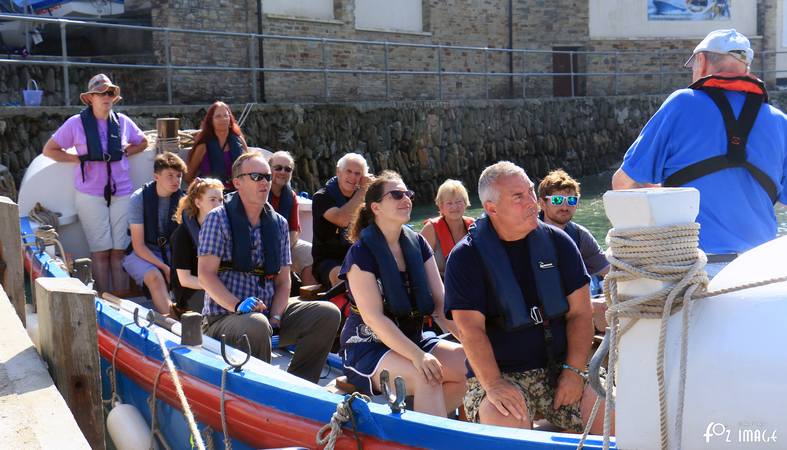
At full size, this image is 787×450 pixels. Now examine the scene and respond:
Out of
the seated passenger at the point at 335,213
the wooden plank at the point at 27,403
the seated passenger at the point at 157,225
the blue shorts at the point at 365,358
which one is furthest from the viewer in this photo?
the seated passenger at the point at 157,225

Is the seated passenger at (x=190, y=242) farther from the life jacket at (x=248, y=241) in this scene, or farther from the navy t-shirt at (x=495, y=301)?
the navy t-shirt at (x=495, y=301)

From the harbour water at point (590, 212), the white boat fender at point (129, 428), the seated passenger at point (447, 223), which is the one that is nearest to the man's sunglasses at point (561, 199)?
the seated passenger at point (447, 223)

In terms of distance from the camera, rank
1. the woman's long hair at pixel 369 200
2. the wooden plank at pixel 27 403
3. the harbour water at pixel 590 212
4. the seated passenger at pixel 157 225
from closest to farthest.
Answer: the wooden plank at pixel 27 403 → the woman's long hair at pixel 369 200 → the seated passenger at pixel 157 225 → the harbour water at pixel 590 212

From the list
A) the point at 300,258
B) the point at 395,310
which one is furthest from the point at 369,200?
the point at 300,258

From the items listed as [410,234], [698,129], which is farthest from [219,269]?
[698,129]

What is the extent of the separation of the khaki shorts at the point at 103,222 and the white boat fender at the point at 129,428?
2.42 m

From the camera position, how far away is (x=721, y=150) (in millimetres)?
3572

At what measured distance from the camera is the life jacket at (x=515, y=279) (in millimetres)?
3480

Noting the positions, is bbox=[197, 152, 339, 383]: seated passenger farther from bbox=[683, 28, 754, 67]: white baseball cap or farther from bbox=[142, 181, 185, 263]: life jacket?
bbox=[683, 28, 754, 67]: white baseball cap

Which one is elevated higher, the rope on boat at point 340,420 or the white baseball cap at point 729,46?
the white baseball cap at point 729,46

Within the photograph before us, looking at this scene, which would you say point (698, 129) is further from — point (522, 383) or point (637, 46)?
point (637, 46)

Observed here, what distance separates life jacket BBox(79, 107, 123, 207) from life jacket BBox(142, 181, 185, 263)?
0.88 m

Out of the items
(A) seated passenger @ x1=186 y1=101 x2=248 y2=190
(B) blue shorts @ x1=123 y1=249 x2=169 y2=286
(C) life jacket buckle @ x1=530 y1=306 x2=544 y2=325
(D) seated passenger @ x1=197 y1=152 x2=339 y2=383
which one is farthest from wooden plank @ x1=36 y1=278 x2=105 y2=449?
(A) seated passenger @ x1=186 y1=101 x2=248 y2=190

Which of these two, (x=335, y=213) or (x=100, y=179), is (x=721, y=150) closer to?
(x=335, y=213)
